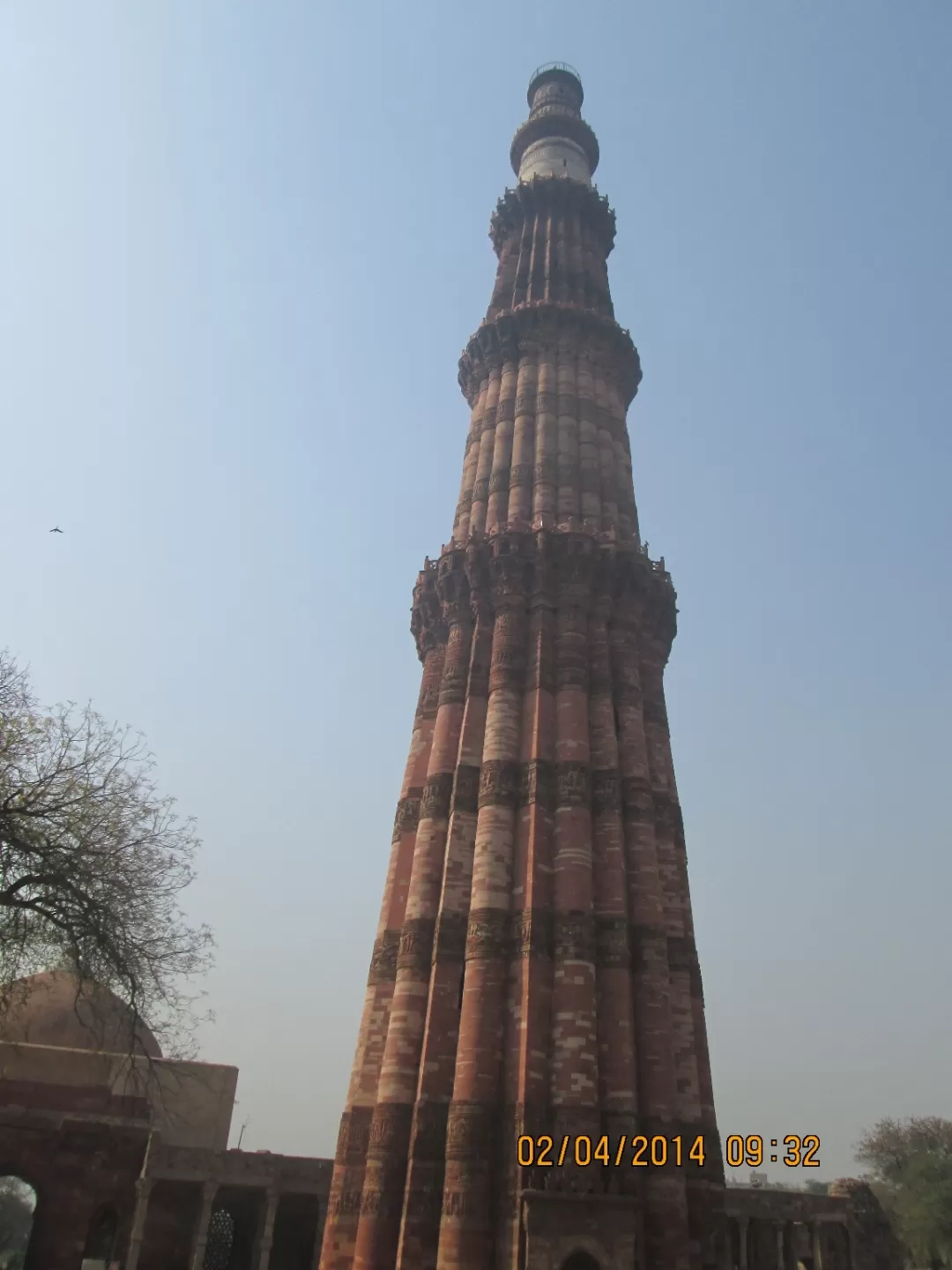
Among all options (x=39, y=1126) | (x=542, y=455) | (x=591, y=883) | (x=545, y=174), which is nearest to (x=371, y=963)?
(x=591, y=883)

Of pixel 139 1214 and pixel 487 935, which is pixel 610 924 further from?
pixel 139 1214

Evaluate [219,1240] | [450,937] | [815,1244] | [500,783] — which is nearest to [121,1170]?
[219,1240]

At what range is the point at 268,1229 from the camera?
22375mm

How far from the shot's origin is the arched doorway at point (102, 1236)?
22.4m

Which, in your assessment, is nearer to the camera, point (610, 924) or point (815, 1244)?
point (610, 924)

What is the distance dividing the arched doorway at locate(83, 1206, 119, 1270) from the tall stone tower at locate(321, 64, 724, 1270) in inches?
391

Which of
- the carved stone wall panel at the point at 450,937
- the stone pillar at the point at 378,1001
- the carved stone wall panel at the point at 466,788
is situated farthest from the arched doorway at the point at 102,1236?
the carved stone wall panel at the point at 466,788

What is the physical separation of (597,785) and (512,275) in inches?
677

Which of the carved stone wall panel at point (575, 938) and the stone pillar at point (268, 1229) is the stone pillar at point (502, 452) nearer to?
the carved stone wall panel at point (575, 938)

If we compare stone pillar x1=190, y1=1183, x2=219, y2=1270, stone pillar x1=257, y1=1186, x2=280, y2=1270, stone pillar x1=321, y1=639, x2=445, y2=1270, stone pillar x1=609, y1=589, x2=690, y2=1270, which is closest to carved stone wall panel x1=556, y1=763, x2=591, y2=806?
stone pillar x1=609, y1=589, x2=690, y2=1270
